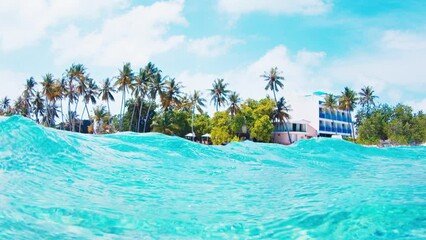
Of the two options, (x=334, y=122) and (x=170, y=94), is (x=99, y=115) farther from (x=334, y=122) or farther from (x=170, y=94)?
(x=334, y=122)

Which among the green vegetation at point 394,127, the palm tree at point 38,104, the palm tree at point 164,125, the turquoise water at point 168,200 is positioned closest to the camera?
the turquoise water at point 168,200

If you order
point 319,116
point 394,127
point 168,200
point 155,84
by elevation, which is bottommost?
point 168,200

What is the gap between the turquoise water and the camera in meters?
4.15

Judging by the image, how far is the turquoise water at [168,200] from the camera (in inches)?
163

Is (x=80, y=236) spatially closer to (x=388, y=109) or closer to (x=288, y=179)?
(x=288, y=179)

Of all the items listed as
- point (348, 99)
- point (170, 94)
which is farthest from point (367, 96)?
point (170, 94)

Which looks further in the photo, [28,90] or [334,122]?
[334,122]

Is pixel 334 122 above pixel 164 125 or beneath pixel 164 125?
above

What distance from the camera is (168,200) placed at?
6078mm

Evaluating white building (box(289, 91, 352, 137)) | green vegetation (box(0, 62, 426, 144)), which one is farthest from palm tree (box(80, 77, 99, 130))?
white building (box(289, 91, 352, 137))

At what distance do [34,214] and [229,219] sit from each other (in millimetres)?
2759

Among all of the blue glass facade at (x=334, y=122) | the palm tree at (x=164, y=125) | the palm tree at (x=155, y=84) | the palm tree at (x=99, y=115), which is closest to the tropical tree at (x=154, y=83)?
the palm tree at (x=155, y=84)

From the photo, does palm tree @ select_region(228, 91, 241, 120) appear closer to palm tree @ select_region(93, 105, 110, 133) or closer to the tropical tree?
the tropical tree

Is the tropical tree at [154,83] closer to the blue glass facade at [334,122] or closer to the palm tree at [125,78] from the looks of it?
the palm tree at [125,78]
